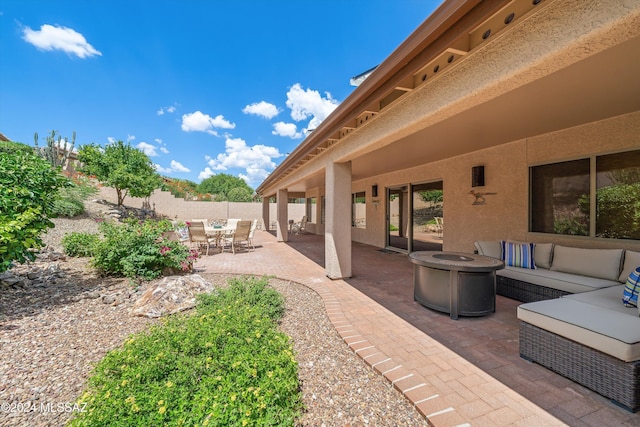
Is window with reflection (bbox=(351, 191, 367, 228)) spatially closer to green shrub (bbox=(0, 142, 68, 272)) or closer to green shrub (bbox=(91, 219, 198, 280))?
green shrub (bbox=(91, 219, 198, 280))

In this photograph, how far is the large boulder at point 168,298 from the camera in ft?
12.3

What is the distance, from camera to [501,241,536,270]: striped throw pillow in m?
4.45

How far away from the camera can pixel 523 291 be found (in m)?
4.14

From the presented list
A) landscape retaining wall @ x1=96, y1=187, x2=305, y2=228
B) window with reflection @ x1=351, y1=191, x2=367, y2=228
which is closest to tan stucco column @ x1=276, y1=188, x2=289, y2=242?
window with reflection @ x1=351, y1=191, x2=367, y2=228

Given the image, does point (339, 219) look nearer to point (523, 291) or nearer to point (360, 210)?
point (523, 291)

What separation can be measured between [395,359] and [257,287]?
7.90 ft

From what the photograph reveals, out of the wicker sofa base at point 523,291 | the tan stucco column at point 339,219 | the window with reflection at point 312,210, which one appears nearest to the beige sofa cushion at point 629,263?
the wicker sofa base at point 523,291

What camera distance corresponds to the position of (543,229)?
16.6 ft

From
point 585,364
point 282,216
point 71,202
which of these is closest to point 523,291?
point 585,364

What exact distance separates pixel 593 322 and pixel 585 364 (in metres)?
0.36

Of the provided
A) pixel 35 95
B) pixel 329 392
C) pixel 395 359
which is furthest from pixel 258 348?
pixel 35 95

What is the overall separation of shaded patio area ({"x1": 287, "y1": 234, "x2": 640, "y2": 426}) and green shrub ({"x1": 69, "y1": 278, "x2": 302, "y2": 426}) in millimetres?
1905

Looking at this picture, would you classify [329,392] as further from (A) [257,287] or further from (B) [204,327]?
(A) [257,287]

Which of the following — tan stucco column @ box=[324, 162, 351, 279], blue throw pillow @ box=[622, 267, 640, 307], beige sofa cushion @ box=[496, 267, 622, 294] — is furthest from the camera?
tan stucco column @ box=[324, 162, 351, 279]
